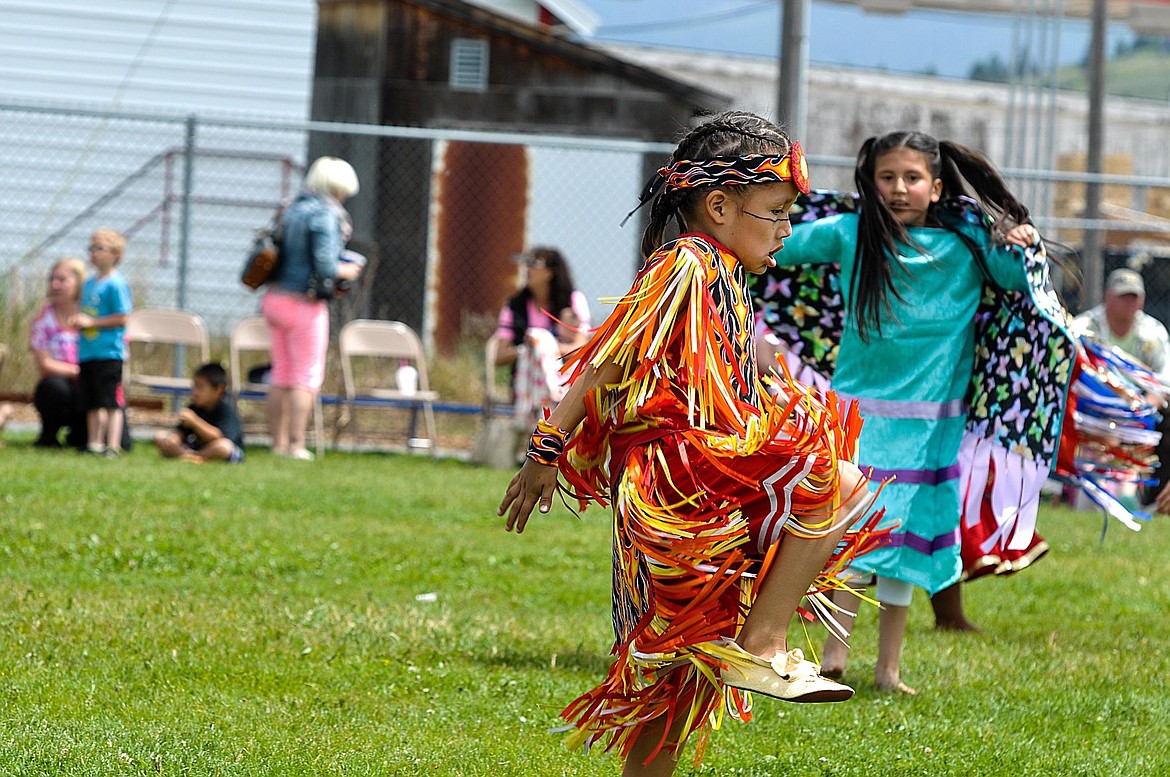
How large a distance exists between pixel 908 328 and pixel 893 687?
1.17 metres

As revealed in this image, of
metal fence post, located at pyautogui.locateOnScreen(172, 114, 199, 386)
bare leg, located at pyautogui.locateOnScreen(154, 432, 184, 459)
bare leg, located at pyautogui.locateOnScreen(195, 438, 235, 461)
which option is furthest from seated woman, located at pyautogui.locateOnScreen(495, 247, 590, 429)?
metal fence post, located at pyautogui.locateOnScreen(172, 114, 199, 386)

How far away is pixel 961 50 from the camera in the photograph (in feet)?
81.0

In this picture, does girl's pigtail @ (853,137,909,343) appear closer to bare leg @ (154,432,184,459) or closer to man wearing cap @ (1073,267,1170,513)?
man wearing cap @ (1073,267,1170,513)

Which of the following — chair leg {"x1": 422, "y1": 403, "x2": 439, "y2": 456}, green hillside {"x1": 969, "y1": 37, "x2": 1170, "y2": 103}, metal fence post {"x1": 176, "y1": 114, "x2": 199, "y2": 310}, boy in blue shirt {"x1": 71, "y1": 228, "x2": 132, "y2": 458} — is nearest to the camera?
boy in blue shirt {"x1": 71, "y1": 228, "x2": 132, "y2": 458}

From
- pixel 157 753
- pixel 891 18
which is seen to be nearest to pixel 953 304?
pixel 157 753

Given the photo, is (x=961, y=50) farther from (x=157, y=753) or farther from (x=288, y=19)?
(x=157, y=753)

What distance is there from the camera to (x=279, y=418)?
36.1 feet

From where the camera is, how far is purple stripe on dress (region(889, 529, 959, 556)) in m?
4.95

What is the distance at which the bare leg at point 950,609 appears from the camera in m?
6.08

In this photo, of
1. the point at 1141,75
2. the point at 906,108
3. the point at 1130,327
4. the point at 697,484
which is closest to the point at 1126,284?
the point at 1130,327

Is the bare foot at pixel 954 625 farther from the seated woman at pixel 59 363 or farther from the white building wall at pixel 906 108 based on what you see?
the white building wall at pixel 906 108

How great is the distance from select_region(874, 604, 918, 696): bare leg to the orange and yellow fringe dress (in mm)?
1781

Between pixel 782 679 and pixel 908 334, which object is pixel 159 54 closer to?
pixel 908 334

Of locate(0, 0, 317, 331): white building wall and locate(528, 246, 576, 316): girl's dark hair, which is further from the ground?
locate(0, 0, 317, 331): white building wall
